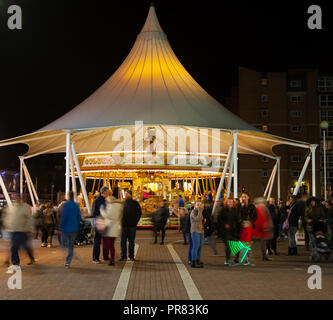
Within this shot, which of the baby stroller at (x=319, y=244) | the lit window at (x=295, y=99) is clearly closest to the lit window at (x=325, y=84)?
the lit window at (x=295, y=99)

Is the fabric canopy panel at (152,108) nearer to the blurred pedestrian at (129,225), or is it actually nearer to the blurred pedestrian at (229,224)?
the blurred pedestrian at (129,225)

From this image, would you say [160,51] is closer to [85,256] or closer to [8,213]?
[85,256]

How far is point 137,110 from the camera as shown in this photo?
844 inches

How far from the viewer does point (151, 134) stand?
89.5 ft

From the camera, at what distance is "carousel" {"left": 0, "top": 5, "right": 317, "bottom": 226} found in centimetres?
2089

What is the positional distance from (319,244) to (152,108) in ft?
34.7

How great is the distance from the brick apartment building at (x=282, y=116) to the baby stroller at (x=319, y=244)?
46.5m

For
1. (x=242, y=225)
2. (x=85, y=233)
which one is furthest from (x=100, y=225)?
(x=85, y=233)

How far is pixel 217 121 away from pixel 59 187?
202ft

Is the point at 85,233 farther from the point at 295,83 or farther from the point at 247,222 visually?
the point at 295,83

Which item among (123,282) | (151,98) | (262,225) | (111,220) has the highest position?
(151,98)
